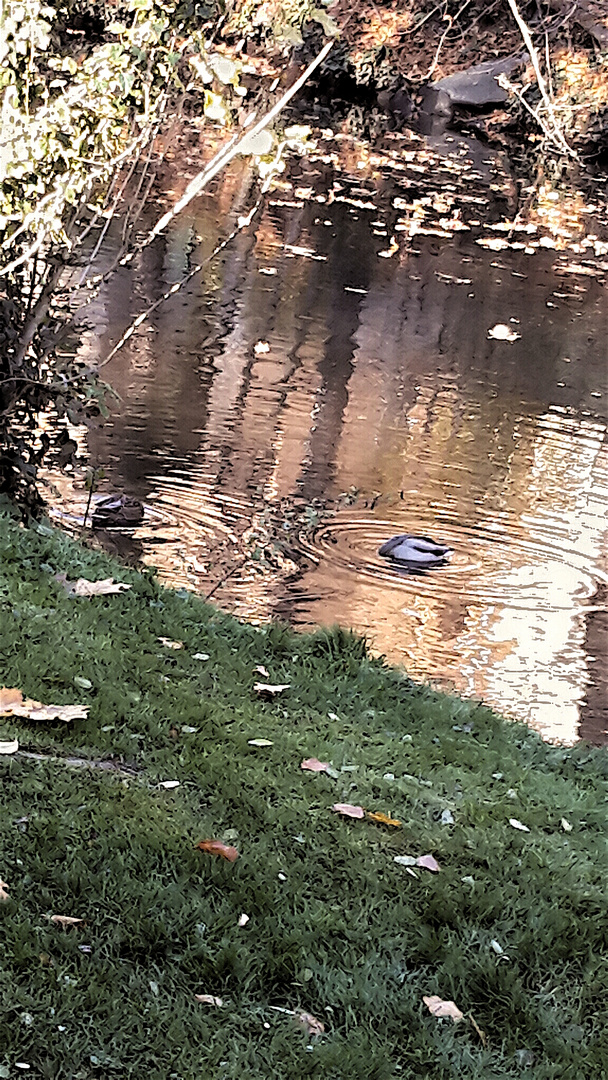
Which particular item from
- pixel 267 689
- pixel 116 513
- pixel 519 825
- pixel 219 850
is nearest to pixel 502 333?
pixel 116 513

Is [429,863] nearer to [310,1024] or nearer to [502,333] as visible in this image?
[310,1024]

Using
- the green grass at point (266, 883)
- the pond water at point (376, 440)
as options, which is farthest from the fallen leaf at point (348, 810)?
the pond water at point (376, 440)

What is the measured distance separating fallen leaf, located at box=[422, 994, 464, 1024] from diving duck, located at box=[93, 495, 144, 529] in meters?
5.46

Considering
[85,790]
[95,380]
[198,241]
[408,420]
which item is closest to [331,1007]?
[85,790]

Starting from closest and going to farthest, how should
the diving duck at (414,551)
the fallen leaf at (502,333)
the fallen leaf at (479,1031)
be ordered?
the fallen leaf at (479,1031), the diving duck at (414,551), the fallen leaf at (502,333)

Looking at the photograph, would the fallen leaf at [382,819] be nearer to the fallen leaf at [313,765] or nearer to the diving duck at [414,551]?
the fallen leaf at [313,765]

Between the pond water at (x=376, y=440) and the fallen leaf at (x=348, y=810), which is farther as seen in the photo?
the pond water at (x=376, y=440)

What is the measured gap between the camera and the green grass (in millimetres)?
2955

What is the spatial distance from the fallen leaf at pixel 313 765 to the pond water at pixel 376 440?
2.89 meters

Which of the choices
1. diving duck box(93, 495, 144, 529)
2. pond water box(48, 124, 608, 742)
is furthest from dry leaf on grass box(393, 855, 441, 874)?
diving duck box(93, 495, 144, 529)

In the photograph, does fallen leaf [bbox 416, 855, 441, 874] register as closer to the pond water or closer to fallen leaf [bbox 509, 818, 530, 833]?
fallen leaf [bbox 509, 818, 530, 833]

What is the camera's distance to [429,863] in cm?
397

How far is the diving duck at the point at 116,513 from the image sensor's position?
27.6 ft

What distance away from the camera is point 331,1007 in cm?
319
